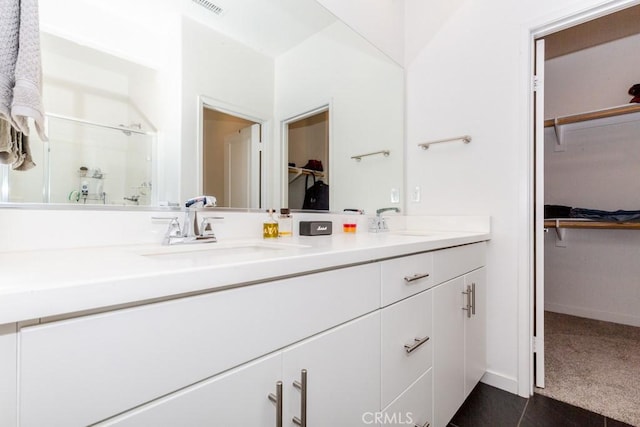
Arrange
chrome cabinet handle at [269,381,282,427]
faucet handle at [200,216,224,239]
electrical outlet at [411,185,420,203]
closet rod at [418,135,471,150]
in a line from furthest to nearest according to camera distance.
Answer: electrical outlet at [411,185,420,203] < closet rod at [418,135,471,150] < faucet handle at [200,216,224,239] < chrome cabinet handle at [269,381,282,427]

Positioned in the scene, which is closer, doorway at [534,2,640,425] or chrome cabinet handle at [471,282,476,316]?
chrome cabinet handle at [471,282,476,316]

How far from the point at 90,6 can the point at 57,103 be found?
12.5 inches

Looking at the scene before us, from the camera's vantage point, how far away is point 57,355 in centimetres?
40

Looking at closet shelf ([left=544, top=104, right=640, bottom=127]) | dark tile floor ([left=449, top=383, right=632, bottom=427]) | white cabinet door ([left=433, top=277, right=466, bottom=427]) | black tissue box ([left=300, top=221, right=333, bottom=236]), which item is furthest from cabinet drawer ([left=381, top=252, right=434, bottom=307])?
closet shelf ([left=544, top=104, right=640, bottom=127])

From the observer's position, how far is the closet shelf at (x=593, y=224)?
88.5 inches

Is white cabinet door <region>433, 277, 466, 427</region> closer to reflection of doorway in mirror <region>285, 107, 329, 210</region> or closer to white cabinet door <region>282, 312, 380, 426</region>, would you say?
white cabinet door <region>282, 312, 380, 426</region>

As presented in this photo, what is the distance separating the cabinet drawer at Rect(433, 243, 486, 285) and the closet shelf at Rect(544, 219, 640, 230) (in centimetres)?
134

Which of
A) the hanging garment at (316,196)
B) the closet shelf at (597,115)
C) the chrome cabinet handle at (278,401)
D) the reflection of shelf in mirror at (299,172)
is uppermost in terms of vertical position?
the closet shelf at (597,115)

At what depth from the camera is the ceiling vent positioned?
1165 millimetres

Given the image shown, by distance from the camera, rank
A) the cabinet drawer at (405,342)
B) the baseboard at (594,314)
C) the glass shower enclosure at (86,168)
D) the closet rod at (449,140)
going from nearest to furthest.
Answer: the glass shower enclosure at (86,168), the cabinet drawer at (405,342), the closet rod at (449,140), the baseboard at (594,314)

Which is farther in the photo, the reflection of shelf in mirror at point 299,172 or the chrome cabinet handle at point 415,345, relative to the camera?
the reflection of shelf in mirror at point 299,172

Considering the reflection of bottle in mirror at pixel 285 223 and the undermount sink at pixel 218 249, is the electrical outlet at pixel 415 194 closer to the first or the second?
the reflection of bottle in mirror at pixel 285 223

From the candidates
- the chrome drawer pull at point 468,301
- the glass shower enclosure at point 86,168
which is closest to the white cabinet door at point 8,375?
the glass shower enclosure at point 86,168

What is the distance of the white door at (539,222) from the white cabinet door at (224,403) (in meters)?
1.55
